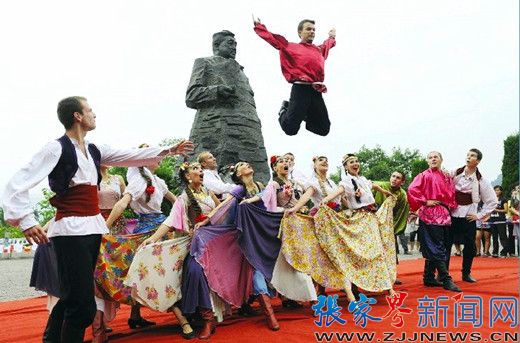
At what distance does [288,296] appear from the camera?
5.06 m

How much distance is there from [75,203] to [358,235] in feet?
10.5

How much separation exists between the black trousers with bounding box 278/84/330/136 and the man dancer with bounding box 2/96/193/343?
2.65 metres

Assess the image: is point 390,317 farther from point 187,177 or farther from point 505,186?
point 505,186

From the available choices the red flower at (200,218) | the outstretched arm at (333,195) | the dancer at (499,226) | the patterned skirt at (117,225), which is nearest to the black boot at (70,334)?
the red flower at (200,218)

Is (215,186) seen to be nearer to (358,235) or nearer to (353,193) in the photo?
(353,193)

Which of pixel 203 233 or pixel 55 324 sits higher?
pixel 203 233

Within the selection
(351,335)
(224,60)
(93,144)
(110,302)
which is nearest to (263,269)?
(351,335)

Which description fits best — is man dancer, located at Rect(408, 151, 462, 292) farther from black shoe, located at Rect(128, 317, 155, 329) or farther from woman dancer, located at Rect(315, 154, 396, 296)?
black shoe, located at Rect(128, 317, 155, 329)

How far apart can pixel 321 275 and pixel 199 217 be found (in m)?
1.41

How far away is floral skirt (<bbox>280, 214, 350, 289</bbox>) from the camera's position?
16.5 ft

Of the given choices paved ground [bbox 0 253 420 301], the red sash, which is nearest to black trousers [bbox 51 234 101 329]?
the red sash

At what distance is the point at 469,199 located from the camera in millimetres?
6984

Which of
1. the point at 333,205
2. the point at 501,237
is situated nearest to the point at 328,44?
the point at 333,205

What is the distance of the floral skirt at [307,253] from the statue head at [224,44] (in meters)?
7.04
